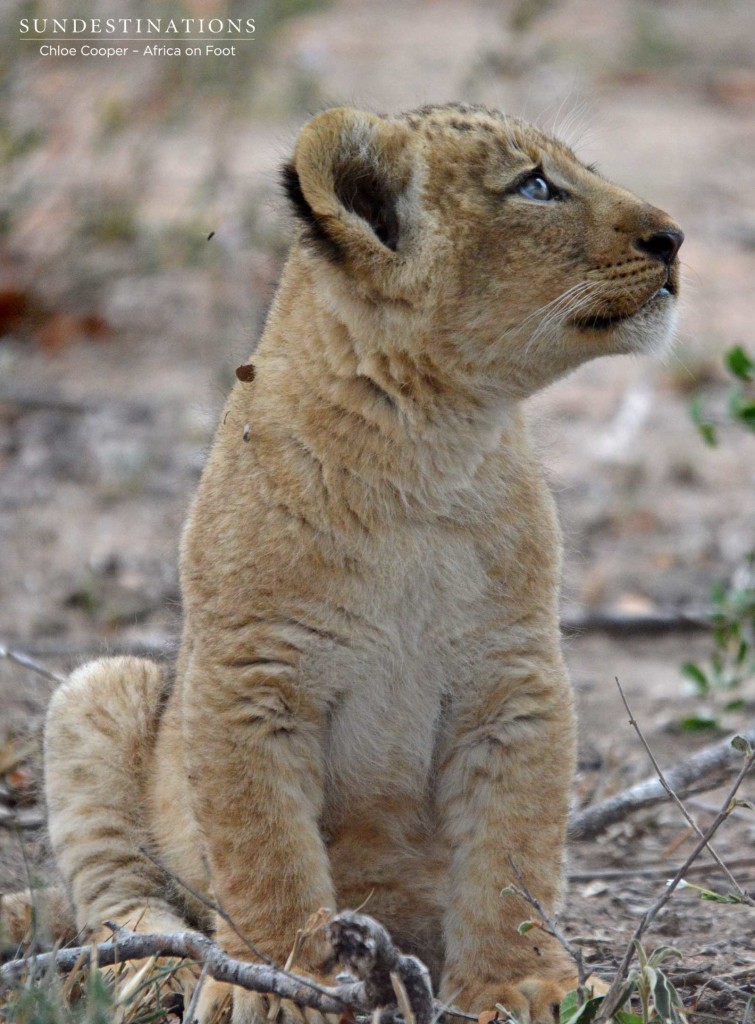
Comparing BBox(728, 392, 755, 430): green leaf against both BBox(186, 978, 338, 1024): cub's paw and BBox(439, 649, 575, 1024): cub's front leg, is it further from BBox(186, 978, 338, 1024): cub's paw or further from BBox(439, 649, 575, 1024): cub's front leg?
BBox(186, 978, 338, 1024): cub's paw

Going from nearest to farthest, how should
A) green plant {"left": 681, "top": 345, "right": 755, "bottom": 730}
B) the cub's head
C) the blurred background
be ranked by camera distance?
the cub's head < green plant {"left": 681, "top": 345, "right": 755, "bottom": 730} < the blurred background

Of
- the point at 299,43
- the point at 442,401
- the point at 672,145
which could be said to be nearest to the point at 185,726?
the point at 442,401

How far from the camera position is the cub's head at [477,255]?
149 inches

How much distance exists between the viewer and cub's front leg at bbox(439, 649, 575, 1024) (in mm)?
3719

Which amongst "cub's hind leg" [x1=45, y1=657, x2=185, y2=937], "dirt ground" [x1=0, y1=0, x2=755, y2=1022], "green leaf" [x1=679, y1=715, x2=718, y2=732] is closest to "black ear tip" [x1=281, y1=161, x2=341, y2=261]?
"dirt ground" [x1=0, y1=0, x2=755, y2=1022]

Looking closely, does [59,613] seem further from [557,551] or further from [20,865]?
[557,551]

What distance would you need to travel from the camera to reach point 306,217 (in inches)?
147

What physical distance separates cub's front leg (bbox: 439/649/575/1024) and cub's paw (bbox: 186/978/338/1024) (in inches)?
16.1

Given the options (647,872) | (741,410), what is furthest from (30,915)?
(741,410)

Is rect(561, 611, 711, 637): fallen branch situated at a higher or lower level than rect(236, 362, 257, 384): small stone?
lower

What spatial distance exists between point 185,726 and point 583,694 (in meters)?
2.98

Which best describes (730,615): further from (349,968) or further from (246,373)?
(349,968)

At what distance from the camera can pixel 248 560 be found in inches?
147

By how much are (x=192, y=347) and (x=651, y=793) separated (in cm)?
556
